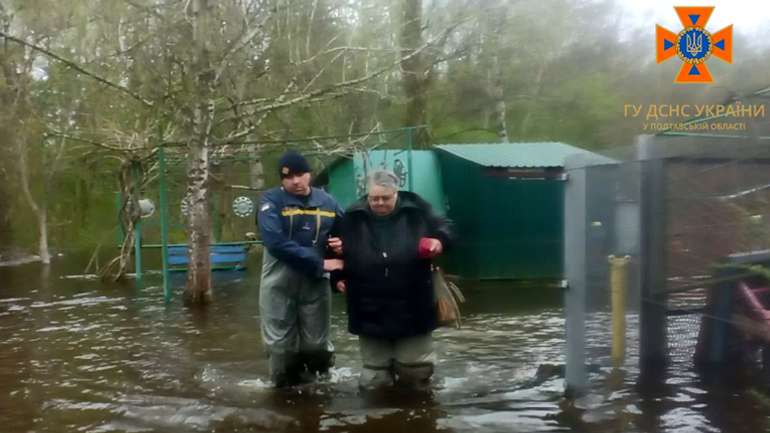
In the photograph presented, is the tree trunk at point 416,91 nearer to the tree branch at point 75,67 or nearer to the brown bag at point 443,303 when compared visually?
the tree branch at point 75,67

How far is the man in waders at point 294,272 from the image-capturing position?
18.8 feet

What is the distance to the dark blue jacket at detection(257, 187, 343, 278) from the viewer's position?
5605mm

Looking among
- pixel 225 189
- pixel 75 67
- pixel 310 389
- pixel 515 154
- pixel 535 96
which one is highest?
pixel 535 96

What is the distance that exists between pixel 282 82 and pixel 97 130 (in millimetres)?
3789

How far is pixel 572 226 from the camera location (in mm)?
5324

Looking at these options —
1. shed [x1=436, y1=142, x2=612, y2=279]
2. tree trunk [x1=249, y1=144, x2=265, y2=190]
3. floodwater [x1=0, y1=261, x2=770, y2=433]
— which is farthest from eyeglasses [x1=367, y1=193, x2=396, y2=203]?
tree trunk [x1=249, y1=144, x2=265, y2=190]

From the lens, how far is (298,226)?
5844 mm

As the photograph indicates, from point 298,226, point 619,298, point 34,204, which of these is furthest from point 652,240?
point 34,204

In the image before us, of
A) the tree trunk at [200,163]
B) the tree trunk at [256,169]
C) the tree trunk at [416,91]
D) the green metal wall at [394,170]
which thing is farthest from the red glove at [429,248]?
the tree trunk at [416,91]

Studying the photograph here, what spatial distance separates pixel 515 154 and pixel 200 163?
5234mm

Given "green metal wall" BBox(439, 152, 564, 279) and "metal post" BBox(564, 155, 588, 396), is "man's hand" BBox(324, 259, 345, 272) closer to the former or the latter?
"metal post" BBox(564, 155, 588, 396)

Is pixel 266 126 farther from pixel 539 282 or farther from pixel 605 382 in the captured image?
pixel 605 382

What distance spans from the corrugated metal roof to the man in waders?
6751mm

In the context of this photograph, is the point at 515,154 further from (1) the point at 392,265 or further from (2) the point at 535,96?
(2) the point at 535,96
